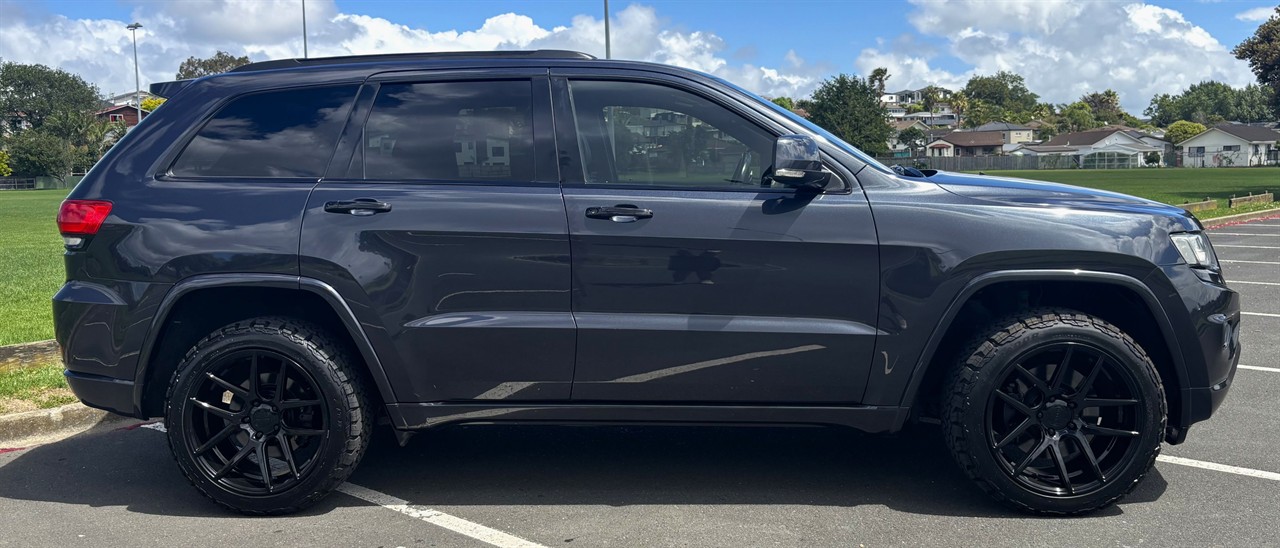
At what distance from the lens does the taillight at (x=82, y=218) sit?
4.27 meters

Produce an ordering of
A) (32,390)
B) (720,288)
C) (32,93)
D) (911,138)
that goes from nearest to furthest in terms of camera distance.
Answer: (720,288) < (32,390) < (911,138) < (32,93)

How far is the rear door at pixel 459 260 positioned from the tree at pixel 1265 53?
31.4m

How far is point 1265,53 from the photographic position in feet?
97.4

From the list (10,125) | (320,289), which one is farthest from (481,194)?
(10,125)

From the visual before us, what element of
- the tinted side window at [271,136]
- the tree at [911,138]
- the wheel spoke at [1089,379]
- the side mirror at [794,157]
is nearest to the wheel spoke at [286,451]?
the tinted side window at [271,136]

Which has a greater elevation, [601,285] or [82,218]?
[82,218]

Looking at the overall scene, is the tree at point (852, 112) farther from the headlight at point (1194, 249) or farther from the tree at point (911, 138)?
the headlight at point (1194, 249)

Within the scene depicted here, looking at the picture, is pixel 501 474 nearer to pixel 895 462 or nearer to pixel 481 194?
pixel 481 194

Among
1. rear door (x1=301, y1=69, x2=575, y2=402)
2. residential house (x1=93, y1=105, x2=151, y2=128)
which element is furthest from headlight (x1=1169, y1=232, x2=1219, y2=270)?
residential house (x1=93, y1=105, x2=151, y2=128)

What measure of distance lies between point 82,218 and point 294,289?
93cm

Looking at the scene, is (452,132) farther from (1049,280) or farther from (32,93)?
(32,93)

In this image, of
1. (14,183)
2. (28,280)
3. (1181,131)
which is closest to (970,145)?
(1181,131)

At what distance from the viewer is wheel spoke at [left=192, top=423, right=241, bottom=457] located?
421cm

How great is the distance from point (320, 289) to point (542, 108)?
1112 mm
